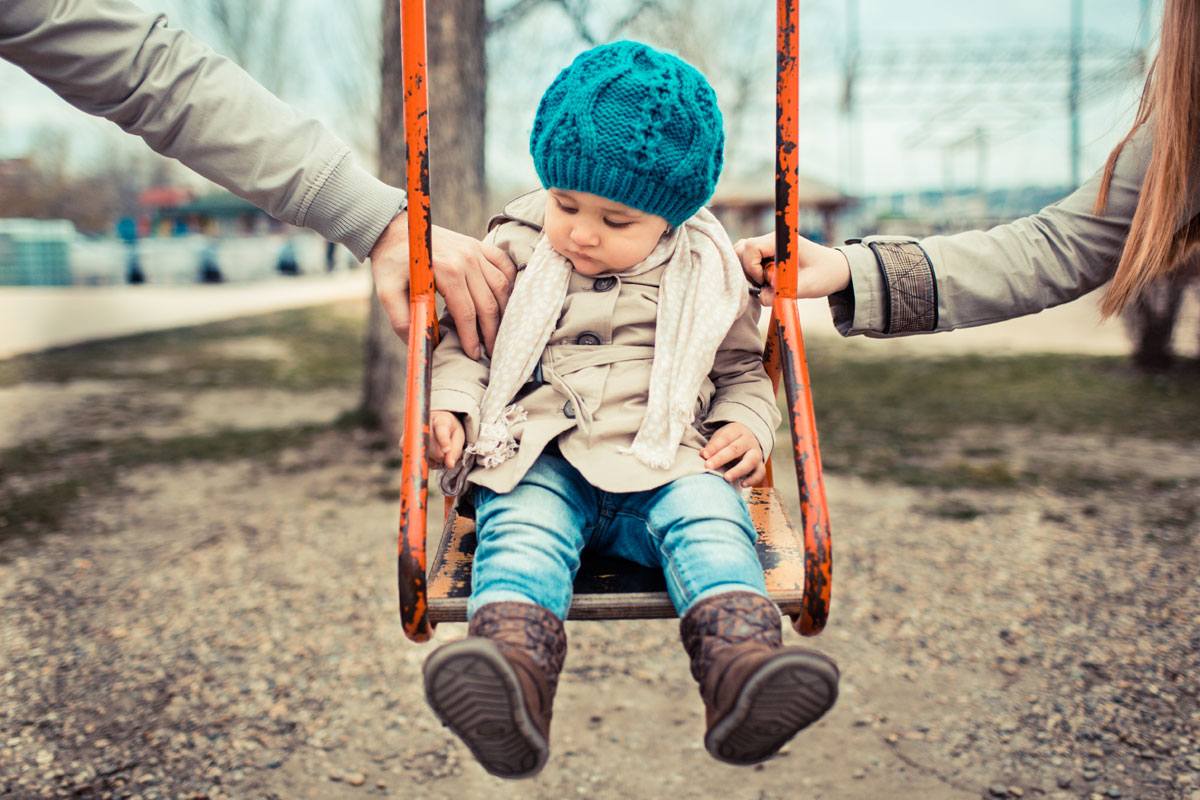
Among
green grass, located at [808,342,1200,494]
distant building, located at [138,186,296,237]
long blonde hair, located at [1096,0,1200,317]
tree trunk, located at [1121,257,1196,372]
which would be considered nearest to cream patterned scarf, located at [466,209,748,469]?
long blonde hair, located at [1096,0,1200,317]

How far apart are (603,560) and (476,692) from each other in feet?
1.58

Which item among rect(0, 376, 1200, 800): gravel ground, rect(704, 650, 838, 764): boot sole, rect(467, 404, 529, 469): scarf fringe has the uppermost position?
rect(467, 404, 529, 469): scarf fringe

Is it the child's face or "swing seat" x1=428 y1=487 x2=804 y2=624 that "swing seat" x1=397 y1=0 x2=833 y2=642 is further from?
the child's face

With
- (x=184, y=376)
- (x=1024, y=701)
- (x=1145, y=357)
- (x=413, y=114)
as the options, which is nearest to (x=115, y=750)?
(x=413, y=114)

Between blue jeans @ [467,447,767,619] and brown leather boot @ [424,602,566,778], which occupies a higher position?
blue jeans @ [467,447,767,619]

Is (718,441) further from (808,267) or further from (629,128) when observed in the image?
(629,128)

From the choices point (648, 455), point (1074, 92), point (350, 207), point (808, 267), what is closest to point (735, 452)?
point (648, 455)

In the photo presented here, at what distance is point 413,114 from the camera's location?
58.7 inches

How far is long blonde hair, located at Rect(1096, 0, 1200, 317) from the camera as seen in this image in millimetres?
1638

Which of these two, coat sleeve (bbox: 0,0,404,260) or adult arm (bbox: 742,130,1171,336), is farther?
adult arm (bbox: 742,130,1171,336)

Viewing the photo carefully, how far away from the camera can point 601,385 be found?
1.71m

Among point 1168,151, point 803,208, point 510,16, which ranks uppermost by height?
point 510,16

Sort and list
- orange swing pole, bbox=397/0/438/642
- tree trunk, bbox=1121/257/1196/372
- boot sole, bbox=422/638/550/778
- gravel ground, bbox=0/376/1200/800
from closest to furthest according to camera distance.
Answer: boot sole, bbox=422/638/550/778 < orange swing pole, bbox=397/0/438/642 < gravel ground, bbox=0/376/1200/800 < tree trunk, bbox=1121/257/1196/372

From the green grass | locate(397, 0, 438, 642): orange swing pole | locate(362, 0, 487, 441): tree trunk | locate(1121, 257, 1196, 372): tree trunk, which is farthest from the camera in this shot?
locate(1121, 257, 1196, 372): tree trunk
